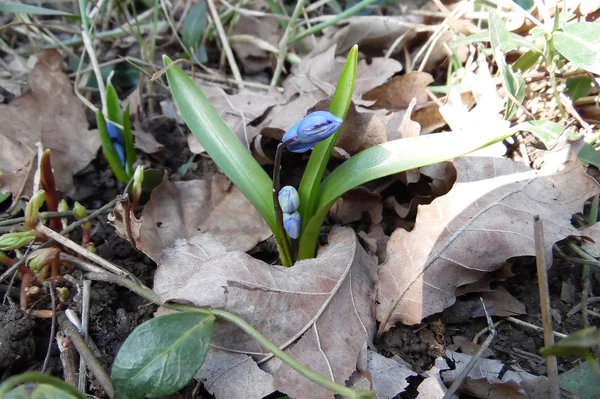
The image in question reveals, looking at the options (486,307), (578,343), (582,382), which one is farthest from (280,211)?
(582,382)

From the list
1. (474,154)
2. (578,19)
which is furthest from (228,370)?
(578,19)

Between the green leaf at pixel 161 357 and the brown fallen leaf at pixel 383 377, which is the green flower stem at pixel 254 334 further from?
the brown fallen leaf at pixel 383 377

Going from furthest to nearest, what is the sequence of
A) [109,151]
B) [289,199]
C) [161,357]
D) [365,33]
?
[365,33], [109,151], [289,199], [161,357]

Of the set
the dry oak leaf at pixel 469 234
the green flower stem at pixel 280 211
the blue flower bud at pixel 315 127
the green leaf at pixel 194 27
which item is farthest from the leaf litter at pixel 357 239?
the green leaf at pixel 194 27

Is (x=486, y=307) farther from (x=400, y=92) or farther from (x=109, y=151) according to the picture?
(x=109, y=151)

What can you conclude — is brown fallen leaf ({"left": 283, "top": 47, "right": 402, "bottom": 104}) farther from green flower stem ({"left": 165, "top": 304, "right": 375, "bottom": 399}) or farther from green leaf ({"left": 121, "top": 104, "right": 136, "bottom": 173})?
green flower stem ({"left": 165, "top": 304, "right": 375, "bottom": 399})

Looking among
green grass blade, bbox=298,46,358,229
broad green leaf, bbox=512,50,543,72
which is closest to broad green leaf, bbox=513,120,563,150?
broad green leaf, bbox=512,50,543,72
